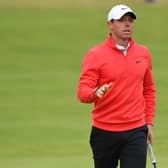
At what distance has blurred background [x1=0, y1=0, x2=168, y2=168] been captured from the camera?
13945 millimetres

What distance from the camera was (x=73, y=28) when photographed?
3384 cm

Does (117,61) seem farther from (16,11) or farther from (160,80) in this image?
(16,11)

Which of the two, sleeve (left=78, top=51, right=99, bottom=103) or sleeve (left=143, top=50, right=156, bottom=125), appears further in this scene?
sleeve (left=143, top=50, right=156, bottom=125)

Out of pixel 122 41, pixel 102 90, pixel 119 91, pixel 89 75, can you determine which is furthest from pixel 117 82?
pixel 102 90

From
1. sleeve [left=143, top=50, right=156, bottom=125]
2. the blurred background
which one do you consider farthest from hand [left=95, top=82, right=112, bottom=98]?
the blurred background

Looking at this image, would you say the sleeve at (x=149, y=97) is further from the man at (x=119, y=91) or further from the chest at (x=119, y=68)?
the chest at (x=119, y=68)

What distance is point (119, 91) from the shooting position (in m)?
7.70

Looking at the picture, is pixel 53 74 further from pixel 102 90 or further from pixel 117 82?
pixel 102 90

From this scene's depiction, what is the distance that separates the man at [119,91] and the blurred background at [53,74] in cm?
355

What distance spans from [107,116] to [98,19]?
27446mm

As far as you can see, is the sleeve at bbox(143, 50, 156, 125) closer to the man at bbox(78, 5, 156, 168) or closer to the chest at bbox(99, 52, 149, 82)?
the man at bbox(78, 5, 156, 168)

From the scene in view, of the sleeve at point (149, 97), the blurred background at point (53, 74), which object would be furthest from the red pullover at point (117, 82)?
the blurred background at point (53, 74)

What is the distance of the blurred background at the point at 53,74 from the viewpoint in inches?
549

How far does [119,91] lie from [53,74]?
17.6 meters
